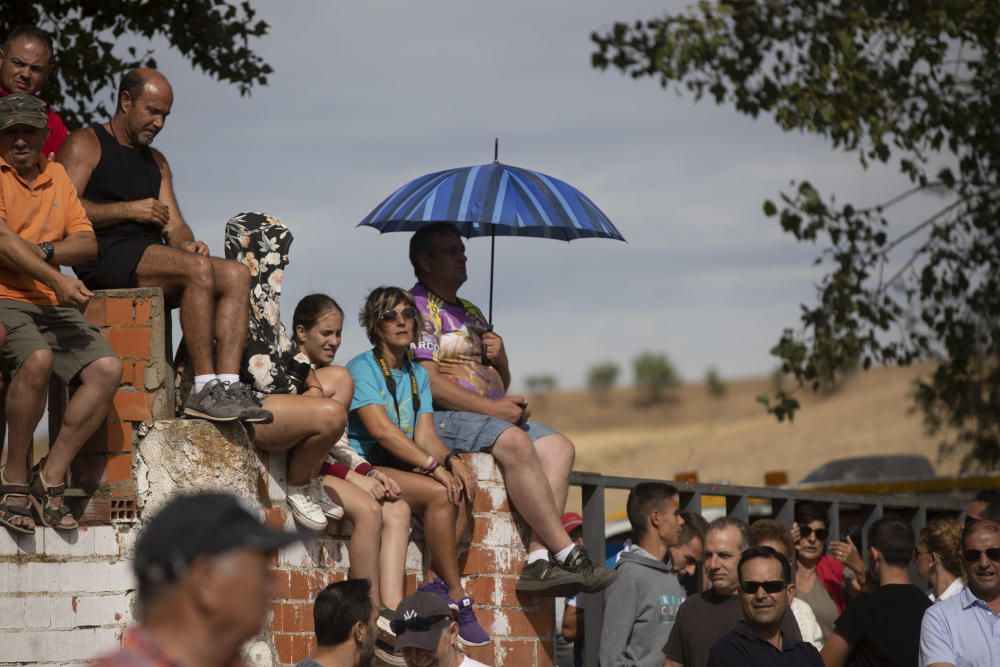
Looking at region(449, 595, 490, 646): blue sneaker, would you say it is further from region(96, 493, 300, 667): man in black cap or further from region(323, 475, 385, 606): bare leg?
region(96, 493, 300, 667): man in black cap

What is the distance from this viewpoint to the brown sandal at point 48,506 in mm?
5883

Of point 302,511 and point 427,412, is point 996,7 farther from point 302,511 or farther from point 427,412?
point 302,511

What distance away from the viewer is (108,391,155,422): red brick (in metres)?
6.27

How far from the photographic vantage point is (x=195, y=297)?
249 inches

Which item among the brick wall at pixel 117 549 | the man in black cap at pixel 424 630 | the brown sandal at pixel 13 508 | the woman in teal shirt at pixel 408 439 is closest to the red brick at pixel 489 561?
the woman in teal shirt at pixel 408 439

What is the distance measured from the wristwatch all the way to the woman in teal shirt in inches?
68.7

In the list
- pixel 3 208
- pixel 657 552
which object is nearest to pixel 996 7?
pixel 657 552

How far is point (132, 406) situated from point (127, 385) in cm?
10

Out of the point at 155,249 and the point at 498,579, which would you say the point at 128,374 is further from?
the point at 498,579

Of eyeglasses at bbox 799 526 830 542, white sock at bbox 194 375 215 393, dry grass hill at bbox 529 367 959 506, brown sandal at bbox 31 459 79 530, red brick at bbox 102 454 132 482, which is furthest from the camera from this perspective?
dry grass hill at bbox 529 367 959 506

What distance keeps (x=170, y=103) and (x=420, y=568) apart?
261 cm

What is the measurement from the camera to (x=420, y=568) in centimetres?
766

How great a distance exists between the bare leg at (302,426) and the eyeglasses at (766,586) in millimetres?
1880

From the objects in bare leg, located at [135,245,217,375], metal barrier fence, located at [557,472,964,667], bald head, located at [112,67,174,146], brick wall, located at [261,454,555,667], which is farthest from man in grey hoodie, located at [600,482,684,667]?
bald head, located at [112,67,174,146]
